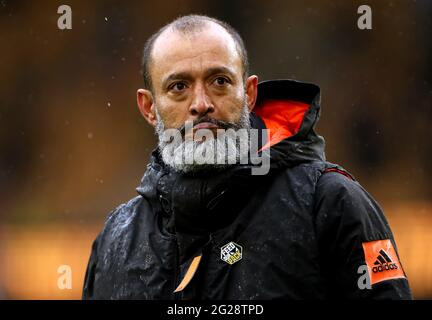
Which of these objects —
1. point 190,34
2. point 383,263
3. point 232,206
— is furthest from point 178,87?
point 383,263

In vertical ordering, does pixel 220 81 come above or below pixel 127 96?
below

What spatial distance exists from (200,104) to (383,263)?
0.69 meters

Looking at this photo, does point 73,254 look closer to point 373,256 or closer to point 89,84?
point 89,84

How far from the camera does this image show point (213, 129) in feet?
7.82

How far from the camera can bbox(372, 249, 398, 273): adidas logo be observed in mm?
2066

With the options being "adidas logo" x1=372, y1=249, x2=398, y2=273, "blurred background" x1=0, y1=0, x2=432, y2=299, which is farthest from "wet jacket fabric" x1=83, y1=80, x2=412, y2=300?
"blurred background" x1=0, y1=0, x2=432, y2=299

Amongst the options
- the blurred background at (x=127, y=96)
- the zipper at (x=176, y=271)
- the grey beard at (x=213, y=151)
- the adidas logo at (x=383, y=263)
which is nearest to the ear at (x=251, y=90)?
the grey beard at (x=213, y=151)

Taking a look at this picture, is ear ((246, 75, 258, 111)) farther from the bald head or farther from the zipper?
the zipper

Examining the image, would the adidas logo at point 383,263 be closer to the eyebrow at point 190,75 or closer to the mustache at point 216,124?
the mustache at point 216,124

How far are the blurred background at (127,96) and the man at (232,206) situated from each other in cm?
452

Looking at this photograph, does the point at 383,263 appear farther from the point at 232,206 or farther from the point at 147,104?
the point at 147,104

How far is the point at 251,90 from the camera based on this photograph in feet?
8.55

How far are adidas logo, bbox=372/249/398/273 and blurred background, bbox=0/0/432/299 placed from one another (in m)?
4.85
